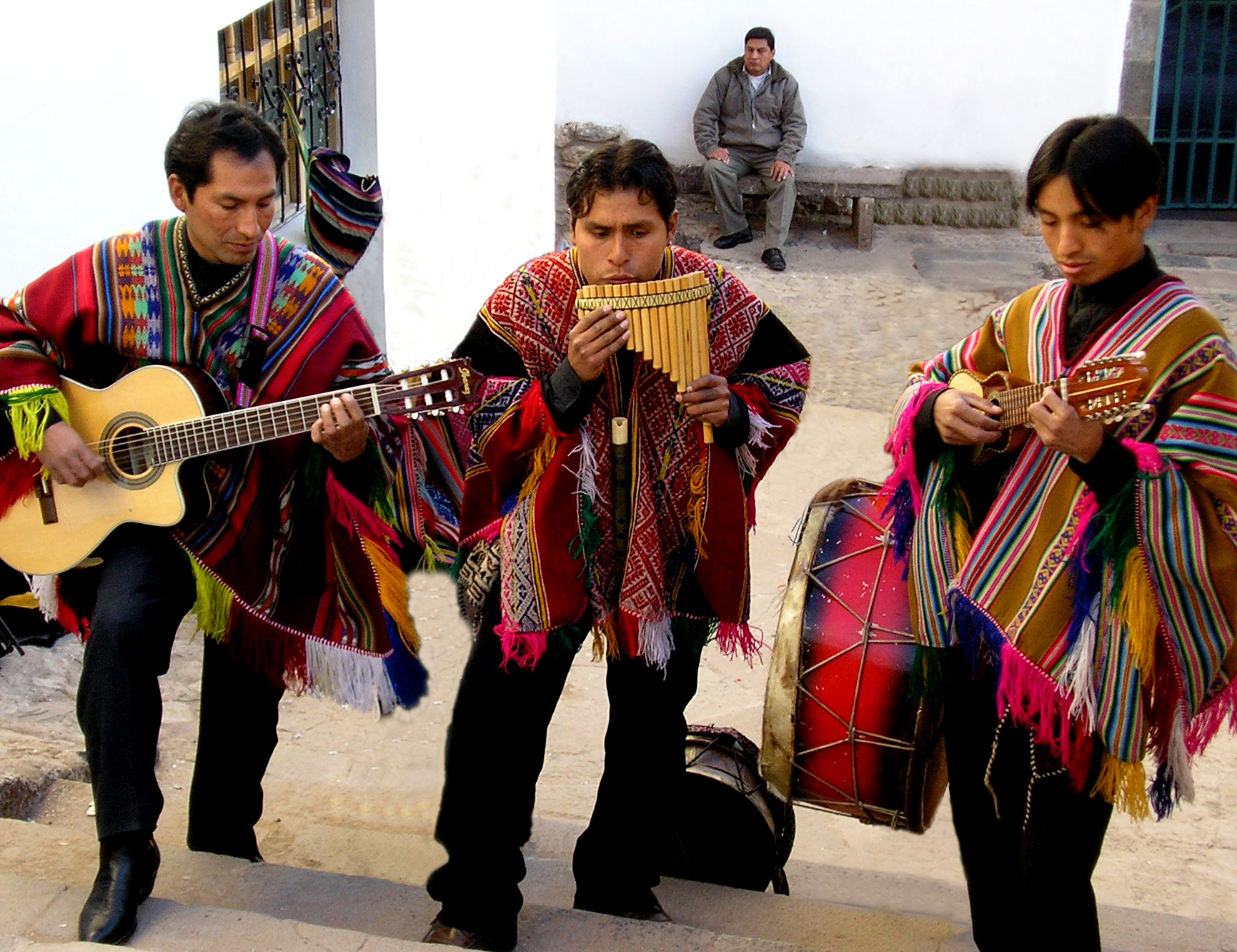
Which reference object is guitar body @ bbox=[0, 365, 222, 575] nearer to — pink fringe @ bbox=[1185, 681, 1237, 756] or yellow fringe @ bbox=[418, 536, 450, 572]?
yellow fringe @ bbox=[418, 536, 450, 572]

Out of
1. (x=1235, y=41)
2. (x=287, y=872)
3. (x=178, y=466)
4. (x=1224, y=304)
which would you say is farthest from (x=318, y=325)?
(x=1235, y=41)

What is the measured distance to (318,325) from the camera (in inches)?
114

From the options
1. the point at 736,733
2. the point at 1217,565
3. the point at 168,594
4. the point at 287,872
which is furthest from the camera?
the point at 736,733

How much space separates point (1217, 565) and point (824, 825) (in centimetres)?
175

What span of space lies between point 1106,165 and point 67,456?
1.96m

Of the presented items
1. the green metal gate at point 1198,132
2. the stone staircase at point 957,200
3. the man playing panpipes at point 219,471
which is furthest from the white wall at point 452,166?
the green metal gate at point 1198,132

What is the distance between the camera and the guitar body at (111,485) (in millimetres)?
2807

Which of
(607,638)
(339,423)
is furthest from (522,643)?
(339,423)

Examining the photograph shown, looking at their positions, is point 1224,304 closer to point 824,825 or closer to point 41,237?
point 824,825

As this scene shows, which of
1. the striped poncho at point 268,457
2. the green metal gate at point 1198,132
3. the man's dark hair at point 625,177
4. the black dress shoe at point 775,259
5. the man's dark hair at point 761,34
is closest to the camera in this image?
the man's dark hair at point 625,177

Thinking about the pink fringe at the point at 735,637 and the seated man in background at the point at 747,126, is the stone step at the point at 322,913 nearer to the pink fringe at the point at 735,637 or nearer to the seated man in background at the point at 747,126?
the pink fringe at the point at 735,637

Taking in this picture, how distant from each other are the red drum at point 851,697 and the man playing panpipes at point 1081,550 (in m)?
0.19

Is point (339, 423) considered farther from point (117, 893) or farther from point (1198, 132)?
point (1198, 132)

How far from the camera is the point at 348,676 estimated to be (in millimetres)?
2986
